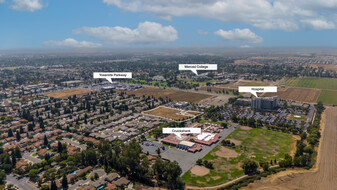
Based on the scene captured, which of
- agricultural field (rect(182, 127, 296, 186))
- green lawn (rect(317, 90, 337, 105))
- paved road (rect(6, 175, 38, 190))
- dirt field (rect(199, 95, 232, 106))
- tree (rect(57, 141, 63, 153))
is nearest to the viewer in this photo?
paved road (rect(6, 175, 38, 190))

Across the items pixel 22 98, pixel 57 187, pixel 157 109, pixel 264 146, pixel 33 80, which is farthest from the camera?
pixel 33 80

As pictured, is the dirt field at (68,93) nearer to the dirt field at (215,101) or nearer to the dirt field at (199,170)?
the dirt field at (215,101)

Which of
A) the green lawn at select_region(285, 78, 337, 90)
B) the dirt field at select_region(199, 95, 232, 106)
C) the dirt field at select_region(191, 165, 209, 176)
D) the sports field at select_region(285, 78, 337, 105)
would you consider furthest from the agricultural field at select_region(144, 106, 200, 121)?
the green lawn at select_region(285, 78, 337, 90)

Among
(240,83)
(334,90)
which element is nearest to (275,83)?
(240,83)

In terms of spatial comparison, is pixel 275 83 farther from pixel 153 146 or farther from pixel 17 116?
pixel 17 116

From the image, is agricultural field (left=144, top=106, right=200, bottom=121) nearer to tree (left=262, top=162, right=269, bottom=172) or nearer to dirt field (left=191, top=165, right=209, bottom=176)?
dirt field (left=191, top=165, right=209, bottom=176)

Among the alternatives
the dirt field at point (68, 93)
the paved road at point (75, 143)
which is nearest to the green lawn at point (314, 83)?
the dirt field at point (68, 93)
